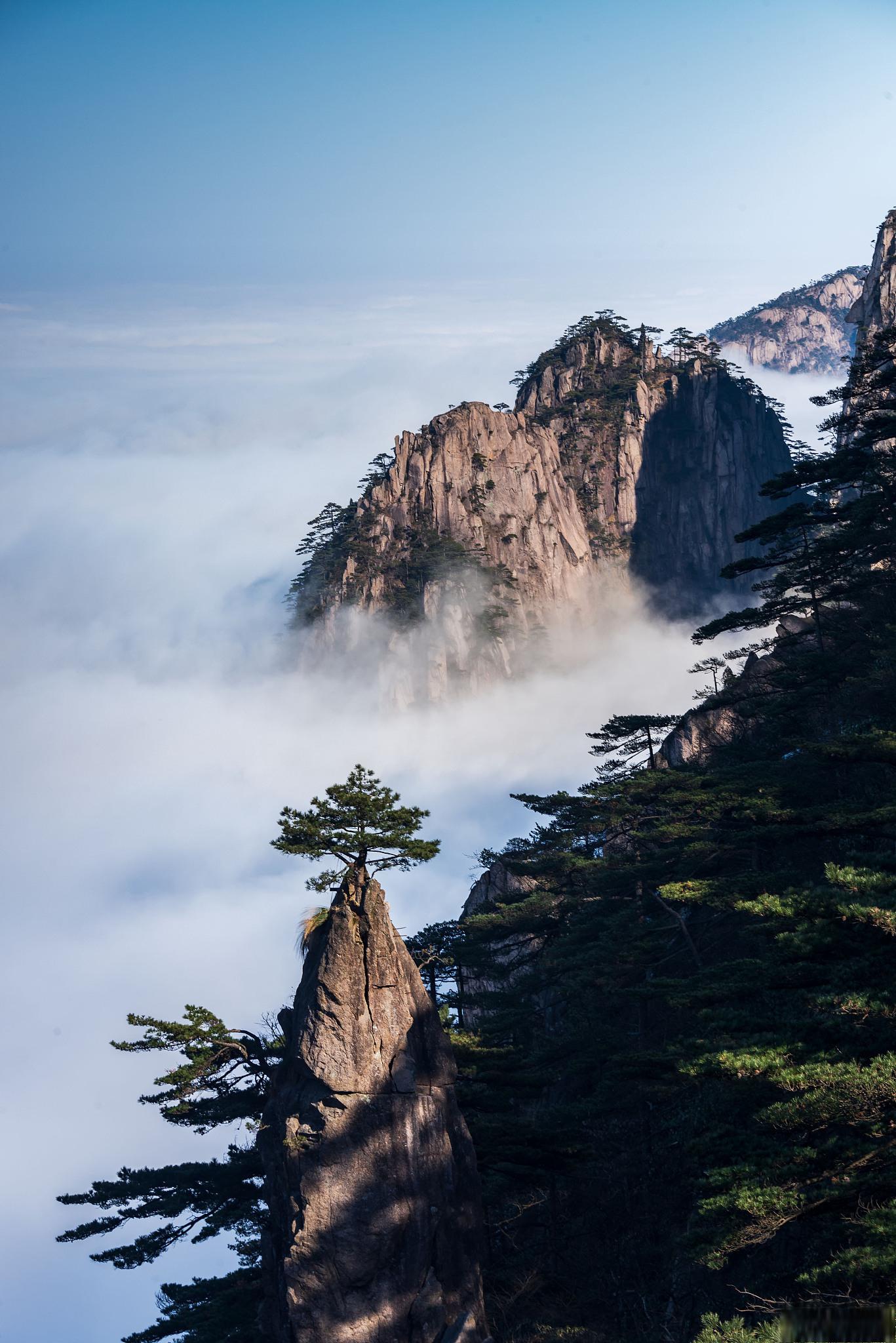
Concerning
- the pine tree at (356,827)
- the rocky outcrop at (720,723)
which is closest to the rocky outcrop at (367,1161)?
the pine tree at (356,827)

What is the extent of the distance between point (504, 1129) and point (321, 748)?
153 m

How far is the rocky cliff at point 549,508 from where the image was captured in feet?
473

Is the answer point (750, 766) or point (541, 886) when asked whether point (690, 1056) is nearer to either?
point (750, 766)

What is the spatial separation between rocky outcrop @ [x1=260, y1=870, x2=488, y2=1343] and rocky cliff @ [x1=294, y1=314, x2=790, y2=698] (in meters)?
114

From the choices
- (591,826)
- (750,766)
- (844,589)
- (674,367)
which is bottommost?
(591,826)

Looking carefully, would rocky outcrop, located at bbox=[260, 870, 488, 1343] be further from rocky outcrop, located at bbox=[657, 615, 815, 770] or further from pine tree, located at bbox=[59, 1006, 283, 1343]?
rocky outcrop, located at bbox=[657, 615, 815, 770]

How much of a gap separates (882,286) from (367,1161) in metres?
99.9

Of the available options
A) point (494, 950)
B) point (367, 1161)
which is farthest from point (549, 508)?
point (367, 1161)

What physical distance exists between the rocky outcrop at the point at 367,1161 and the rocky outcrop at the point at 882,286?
85735 millimetres

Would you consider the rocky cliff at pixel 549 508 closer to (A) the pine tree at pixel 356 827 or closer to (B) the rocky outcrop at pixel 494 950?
(B) the rocky outcrop at pixel 494 950

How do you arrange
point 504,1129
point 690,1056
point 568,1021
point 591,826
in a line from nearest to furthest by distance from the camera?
point 690,1056 → point 504,1129 → point 568,1021 → point 591,826

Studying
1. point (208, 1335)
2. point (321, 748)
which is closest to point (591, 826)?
point (208, 1335)

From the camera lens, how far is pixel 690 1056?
23.8 meters

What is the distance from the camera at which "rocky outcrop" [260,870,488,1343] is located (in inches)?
1079
